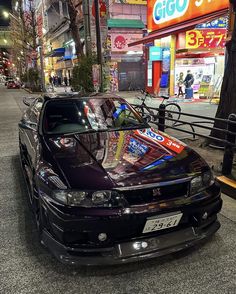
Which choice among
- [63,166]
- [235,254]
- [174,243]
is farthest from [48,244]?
[235,254]

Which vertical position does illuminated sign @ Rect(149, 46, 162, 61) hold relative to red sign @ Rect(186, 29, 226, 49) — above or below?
below

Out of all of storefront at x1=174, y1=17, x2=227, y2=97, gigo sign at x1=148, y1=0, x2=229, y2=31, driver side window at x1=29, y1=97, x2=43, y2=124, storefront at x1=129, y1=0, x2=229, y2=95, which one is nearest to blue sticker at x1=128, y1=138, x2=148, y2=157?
driver side window at x1=29, y1=97, x2=43, y2=124

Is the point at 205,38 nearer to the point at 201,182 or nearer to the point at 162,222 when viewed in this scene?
the point at 201,182

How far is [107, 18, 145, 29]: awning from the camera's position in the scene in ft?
69.9

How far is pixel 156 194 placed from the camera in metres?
2.32

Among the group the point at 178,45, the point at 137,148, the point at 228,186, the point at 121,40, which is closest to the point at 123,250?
the point at 137,148

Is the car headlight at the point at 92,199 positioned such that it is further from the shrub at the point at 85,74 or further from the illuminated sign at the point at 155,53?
the illuminated sign at the point at 155,53

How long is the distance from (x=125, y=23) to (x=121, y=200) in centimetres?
2209

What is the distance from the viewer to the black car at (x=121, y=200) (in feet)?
7.13

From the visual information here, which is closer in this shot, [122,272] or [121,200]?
[121,200]

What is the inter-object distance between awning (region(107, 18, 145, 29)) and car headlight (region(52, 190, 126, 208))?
2097 cm

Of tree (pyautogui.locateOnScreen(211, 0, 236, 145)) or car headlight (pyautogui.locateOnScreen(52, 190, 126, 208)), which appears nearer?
car headlight (pyautogui.locateOnScreen(52, 190, 126, 208))

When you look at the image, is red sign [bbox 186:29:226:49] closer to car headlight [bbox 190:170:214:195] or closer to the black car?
the black car

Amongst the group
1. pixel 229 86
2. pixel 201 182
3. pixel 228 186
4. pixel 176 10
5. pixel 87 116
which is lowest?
pixel 228 186
